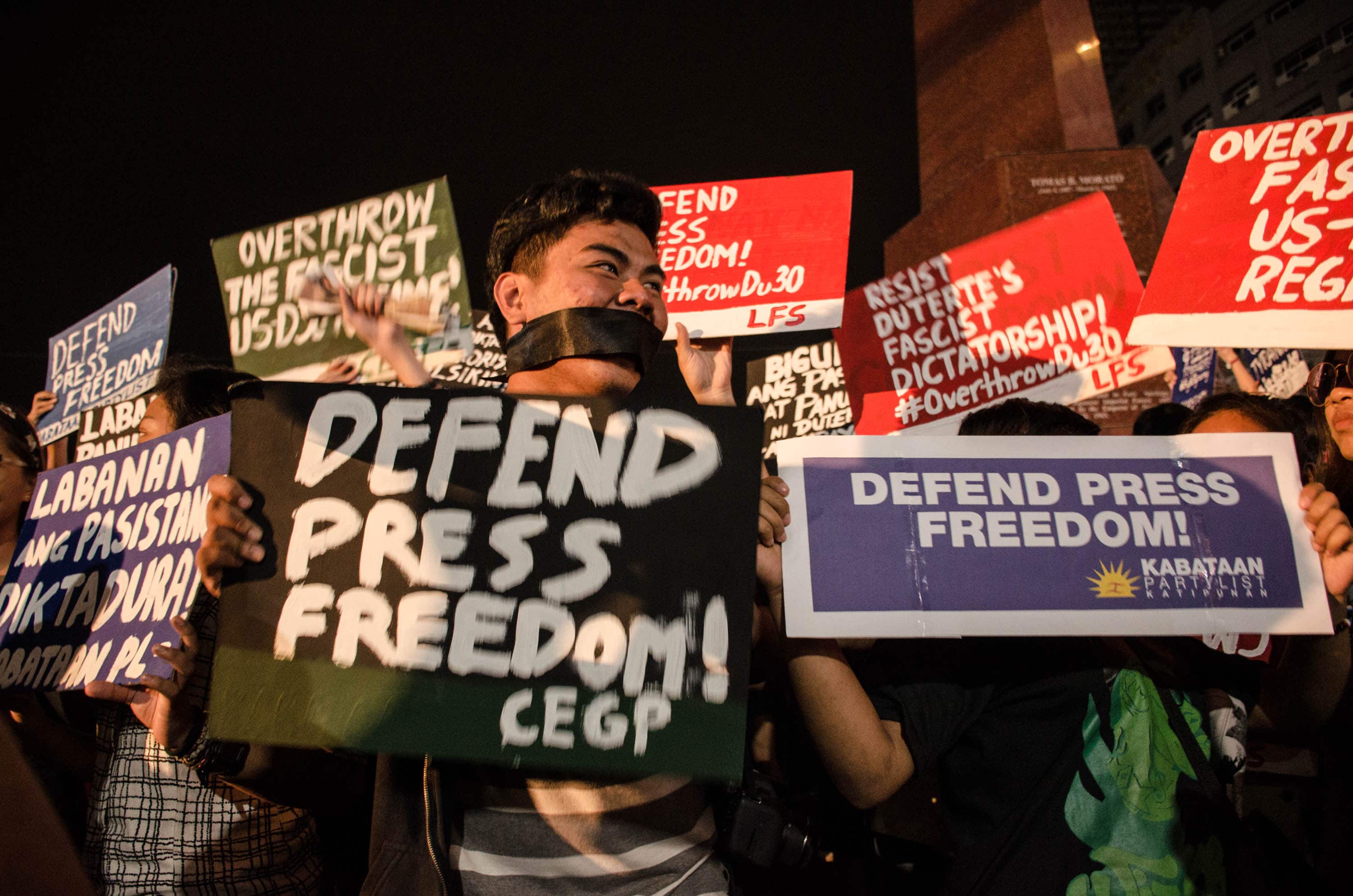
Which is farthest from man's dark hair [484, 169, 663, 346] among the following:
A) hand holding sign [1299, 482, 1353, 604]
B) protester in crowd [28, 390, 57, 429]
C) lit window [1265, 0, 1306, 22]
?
lit window [1265, 0, 1306, 22]

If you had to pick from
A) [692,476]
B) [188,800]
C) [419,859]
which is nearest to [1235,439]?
[692,476]

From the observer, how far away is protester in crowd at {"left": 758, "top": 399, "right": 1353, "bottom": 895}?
142 cm

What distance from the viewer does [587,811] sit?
3.97 feet

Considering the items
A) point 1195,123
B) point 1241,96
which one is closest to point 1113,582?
point 1241,96

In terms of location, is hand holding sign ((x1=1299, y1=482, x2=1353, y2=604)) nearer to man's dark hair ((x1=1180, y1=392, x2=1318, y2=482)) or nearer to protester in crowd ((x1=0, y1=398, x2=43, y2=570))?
man's dark hair ((x1=1180, y1=392, x2=1318, y2=482))

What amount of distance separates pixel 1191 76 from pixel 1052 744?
53546mm

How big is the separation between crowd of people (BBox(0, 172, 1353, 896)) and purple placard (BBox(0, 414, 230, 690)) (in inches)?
4.0

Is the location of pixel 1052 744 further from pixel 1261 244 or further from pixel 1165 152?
pixel 1165 152

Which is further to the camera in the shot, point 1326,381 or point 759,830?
point 1326,381

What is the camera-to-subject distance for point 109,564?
1707 millimetres

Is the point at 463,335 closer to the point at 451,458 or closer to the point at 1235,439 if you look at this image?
the point at 451,458

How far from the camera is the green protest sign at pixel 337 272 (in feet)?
8.56

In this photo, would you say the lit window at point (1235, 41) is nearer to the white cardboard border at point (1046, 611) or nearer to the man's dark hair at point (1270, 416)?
the man's dark hair at point (1270, 416)

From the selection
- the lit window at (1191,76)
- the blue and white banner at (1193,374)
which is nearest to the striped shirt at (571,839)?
the blue and white banner at (1193,374)
